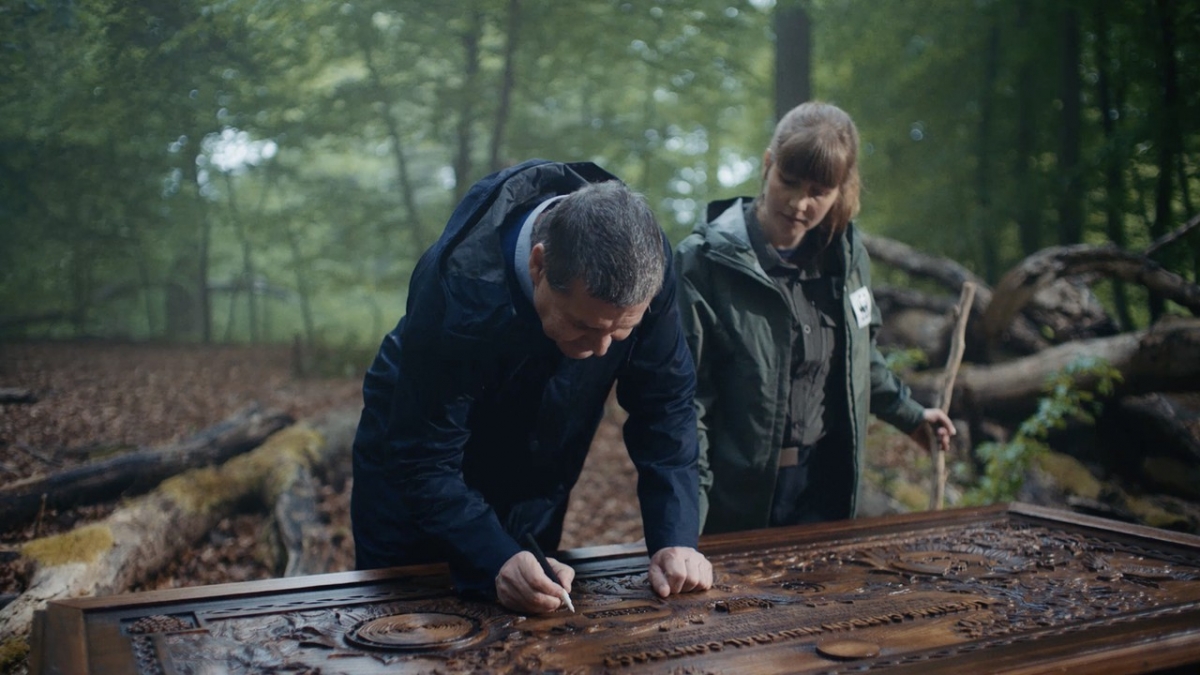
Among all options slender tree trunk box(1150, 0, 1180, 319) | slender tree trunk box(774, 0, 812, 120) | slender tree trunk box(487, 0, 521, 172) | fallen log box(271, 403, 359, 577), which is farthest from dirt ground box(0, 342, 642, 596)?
slender tree trunk box(1150, 0, 1180, 319)

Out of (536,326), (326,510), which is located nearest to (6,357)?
(326,510)

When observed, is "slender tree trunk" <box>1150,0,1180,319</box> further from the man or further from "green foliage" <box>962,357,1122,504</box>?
the man

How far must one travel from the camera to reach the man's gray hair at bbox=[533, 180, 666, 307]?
1670 millimetres

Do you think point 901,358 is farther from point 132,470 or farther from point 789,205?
point 132,470

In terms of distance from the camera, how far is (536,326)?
190 cm

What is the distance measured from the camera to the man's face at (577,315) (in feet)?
5.63

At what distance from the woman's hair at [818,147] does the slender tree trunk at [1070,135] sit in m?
4.41

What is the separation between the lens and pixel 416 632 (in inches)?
69.7

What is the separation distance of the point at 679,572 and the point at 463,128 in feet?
14.1

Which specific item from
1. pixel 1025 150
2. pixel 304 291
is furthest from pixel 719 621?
pixel 1025 150

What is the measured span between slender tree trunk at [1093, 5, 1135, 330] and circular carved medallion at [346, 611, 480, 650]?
5.42m

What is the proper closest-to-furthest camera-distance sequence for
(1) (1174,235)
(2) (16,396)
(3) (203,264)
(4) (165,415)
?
1. (2) (16,396)
2. (4) (165,415)
3. (3) (203,264)
4. (1) (1174,235)

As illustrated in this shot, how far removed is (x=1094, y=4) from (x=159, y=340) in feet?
19.2

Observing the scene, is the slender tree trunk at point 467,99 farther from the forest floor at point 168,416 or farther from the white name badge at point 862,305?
the white name badge at point 862,305
